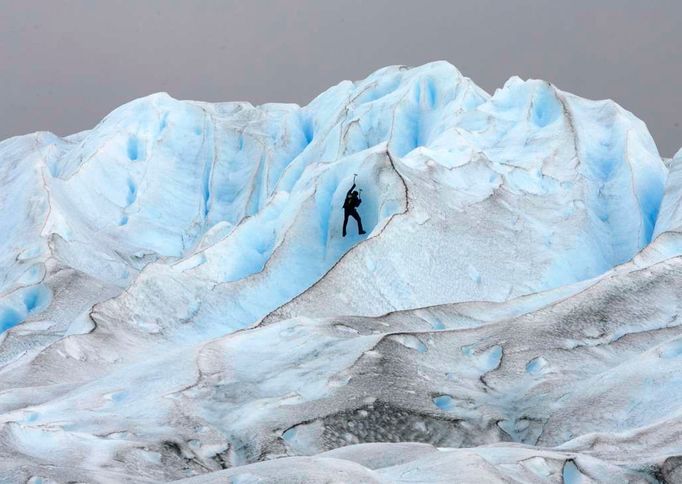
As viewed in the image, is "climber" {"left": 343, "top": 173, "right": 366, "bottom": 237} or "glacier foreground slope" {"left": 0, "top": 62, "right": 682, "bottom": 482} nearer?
"glacier foreground slope" {"left": 0, "top": 62, "right": 682, "bottom": 482}

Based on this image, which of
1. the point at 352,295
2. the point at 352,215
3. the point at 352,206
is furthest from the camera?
the point at 352,215

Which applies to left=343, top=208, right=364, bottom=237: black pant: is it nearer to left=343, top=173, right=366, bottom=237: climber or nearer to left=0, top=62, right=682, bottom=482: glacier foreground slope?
left=343, top=173, right=366, bottom=237: climber

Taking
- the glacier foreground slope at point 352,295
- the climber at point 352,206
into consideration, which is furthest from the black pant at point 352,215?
the glacier foreground slope at point 352,295

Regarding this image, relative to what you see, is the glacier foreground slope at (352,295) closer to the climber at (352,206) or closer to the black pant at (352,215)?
the black pant at (352,215)

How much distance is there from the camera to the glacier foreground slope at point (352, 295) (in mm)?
10195

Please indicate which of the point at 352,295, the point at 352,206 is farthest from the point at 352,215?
the point at 352,295

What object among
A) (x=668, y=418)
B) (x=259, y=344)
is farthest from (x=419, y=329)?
(x=668, y=418)

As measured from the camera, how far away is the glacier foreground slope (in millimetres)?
10195

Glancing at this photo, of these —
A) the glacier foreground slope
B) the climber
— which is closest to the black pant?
the climber

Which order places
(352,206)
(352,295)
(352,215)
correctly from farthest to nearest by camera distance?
1. (352,215)
2. (352,206)
3. (352,295)

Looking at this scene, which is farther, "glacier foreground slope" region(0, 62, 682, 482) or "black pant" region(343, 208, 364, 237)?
"black pant" region(343, 208, 364, 237)

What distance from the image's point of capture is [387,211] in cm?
1886

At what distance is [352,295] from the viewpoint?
1677cm

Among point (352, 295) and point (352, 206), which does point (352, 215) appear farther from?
point (352, 295)
